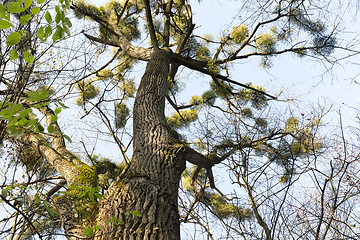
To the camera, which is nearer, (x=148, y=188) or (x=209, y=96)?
(x=148, y=188)

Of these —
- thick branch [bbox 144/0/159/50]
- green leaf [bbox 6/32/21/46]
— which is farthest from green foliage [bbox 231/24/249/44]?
green leaf [bbox 6/32/21/46]

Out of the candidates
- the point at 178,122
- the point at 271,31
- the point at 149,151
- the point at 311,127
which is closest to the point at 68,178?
the point at 149,151

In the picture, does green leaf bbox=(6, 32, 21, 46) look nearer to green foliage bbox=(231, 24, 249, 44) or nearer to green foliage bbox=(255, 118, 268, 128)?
green foliage bbox=(255, 118, 268, 128)

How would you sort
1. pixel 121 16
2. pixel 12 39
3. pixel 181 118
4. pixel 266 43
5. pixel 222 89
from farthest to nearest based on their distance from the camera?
pixel 181 118 < pixel 121 16 < pixel 266 43 < pixel 222 89 < pixel 12 39

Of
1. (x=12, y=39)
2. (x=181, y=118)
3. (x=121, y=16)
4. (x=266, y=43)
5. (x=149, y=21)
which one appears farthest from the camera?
(x=181, y=118)

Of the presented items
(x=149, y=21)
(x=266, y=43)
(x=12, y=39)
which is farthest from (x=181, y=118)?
(x=12, y=39)

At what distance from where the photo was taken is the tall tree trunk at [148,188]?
1523mm

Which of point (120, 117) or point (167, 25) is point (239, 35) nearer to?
point (167, 25)

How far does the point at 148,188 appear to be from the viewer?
5.86ft

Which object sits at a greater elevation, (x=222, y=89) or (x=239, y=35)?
(x=239, y=35)

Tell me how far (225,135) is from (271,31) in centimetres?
351

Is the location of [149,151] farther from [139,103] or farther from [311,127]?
[311,127]

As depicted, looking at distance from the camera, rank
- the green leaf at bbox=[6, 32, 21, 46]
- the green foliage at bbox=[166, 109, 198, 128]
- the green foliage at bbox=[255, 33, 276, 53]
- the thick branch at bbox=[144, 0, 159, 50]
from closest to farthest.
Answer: the green leaf at bbox=[6, 32, 21, 46] → the thick branch at bbox=[144, 0, 159, 50] → the green foliage at bbox=[255, 33, 276, 53] → the green foliage at bbox=[166, 109, 198, 128]

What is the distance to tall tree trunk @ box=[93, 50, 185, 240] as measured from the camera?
1523 mm
